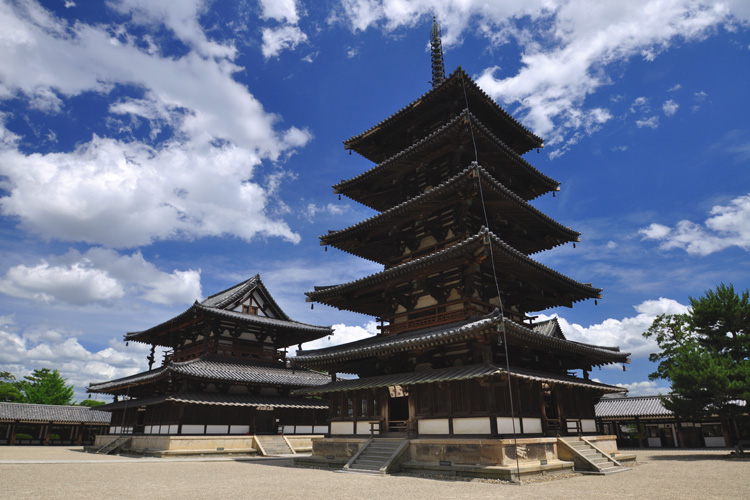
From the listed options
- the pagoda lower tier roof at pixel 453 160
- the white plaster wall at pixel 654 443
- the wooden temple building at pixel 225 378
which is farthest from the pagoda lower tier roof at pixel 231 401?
the white plaster wall at pixel 654 443

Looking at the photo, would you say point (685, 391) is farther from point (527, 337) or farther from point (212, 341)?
point (212, 341)

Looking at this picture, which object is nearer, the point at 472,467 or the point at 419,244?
the point at 472,467

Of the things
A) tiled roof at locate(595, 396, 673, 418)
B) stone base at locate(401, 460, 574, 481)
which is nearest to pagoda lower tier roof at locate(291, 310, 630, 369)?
stone base at locate(401, 460, 574, 481)

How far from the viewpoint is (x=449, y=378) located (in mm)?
15539

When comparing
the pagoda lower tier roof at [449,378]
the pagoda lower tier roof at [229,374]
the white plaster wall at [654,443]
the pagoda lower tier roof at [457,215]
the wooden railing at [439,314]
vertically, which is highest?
the pagoda lower tier roof at [457,215]

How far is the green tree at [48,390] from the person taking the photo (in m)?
60.6

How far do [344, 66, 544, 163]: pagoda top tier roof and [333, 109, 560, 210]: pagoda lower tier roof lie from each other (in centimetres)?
131

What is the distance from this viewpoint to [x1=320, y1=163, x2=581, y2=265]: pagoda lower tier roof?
18.9 metres

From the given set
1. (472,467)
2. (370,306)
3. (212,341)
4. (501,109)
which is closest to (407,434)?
(472,467)

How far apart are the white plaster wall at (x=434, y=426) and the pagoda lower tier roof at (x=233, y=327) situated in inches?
742

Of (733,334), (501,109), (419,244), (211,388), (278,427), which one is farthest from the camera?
(278,427)

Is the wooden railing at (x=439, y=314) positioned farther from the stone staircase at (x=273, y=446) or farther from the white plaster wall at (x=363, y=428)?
the stone staircase at (x=273, y=446)

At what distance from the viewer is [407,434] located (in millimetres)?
18016

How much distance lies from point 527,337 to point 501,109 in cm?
1307
